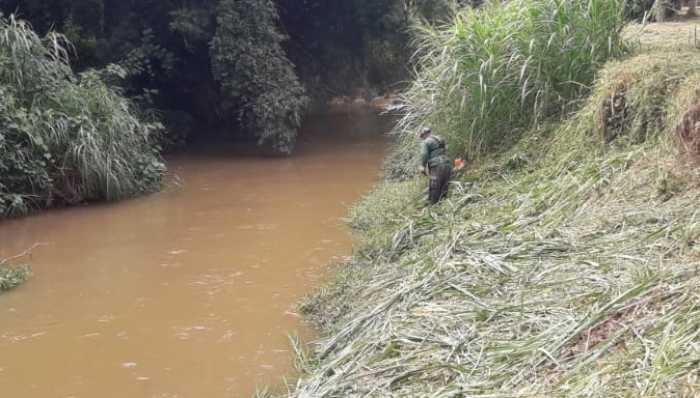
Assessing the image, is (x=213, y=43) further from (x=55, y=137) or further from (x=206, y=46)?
(x=55, y=137)

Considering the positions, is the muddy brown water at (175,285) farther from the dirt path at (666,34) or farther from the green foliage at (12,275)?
the dirt path at (666,34)

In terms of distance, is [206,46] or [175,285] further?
[206,46]

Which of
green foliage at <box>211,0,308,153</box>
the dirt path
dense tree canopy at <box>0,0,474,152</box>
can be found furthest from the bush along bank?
the dirt path

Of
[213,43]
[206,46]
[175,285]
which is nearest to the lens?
[175,285]

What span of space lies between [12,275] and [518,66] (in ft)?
17.5

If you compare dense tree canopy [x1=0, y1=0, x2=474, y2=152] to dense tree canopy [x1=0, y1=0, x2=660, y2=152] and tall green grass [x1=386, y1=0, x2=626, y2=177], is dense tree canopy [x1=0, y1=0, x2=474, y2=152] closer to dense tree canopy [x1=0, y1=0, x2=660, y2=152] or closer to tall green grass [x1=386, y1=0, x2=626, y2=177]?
dense tree canopy [x1=0, y1=0, x2=660, y2=152]

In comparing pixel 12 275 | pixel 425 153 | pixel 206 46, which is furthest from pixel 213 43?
pixel 12 275

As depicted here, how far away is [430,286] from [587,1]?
4825 mm

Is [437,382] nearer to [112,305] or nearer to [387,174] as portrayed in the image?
[112,305]

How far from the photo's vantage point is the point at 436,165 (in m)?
8.26

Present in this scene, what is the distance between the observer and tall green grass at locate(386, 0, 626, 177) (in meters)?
8.66

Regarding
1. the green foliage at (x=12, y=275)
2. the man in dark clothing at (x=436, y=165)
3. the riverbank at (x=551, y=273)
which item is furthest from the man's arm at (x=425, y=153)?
the green foliage at (x=12, y=275)

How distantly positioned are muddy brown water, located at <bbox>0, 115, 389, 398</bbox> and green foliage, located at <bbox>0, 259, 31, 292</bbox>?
Answer: 11cm

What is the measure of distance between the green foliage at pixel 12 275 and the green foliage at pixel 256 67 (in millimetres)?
6820
